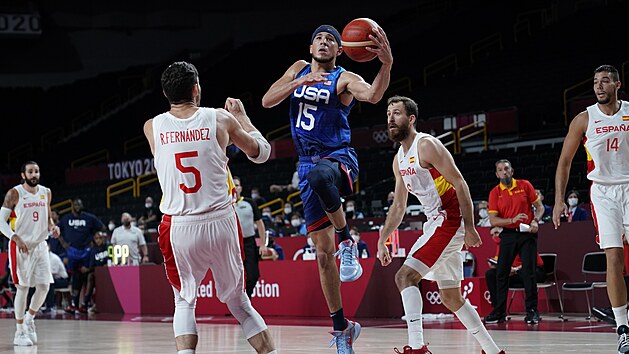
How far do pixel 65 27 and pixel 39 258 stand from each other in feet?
102

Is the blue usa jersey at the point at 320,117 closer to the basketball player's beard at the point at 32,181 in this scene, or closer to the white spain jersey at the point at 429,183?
the white spain jersey at the point at 429,183

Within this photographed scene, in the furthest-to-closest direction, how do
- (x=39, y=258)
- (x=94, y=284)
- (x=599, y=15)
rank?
1. (x=599, y=15)
2. (x=94, y=284)
3. (x=39, y=258)

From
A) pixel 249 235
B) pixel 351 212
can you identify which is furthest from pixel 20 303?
pixel 351 212

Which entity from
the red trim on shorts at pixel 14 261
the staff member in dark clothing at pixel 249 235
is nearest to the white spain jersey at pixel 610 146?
the staff member in dark clothing at pixel 249 235

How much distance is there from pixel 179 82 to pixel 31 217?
6.72m

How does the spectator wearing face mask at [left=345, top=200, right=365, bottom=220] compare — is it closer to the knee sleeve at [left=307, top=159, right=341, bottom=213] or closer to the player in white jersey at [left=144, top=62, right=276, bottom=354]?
the knee sleeve at [left=307, top=159, right=341, bottom=213]

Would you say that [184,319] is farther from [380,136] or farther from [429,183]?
[380,136]

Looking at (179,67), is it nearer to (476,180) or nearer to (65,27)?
(476,180)

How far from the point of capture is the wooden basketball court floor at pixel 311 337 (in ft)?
31.6

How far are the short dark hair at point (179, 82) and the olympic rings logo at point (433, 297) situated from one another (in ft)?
29.4

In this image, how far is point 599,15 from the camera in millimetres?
31281

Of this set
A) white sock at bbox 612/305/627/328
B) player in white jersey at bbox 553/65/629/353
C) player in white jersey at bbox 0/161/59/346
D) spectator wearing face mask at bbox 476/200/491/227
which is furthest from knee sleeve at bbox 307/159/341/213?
spectator wearing face mask at bbox 476/200/491/227

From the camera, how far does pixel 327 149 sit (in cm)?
779

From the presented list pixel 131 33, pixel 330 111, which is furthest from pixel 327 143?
pixel 131 33
